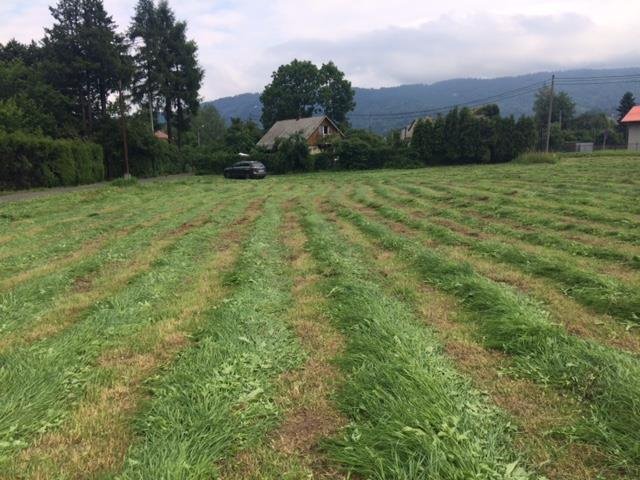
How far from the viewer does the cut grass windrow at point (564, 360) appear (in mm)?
2834

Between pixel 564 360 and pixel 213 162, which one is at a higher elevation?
pixel 564 360

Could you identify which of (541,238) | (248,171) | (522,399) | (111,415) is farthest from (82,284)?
(248,171)

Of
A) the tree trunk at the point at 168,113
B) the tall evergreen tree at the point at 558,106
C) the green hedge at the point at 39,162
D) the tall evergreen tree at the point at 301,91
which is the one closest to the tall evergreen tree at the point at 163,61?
the tree trunk at the point at 168,113

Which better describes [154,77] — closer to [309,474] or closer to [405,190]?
[405,190]

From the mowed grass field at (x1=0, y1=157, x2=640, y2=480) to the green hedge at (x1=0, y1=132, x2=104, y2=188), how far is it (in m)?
23.5

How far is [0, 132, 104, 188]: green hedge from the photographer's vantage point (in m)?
28.5

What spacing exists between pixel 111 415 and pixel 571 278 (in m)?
5.72

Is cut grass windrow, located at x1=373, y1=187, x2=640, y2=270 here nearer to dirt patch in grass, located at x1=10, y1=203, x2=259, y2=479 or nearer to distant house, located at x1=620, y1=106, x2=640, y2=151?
dirt patch in grass, located at x1=10, y1=203, x2=259, y2=479

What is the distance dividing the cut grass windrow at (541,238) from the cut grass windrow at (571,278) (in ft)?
2.67

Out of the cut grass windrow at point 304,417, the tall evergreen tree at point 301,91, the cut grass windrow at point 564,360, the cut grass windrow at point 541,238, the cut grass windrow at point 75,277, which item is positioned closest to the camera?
the cut grass windrow at point 304,417

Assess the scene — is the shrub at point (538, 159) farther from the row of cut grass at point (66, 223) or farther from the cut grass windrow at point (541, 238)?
the row of cut grass at point (66, 223)

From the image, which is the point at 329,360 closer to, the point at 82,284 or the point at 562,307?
the point at 562,307

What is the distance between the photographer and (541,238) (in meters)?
9.05

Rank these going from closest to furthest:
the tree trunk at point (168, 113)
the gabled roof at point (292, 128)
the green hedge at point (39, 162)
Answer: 1. the green hedge at point (39, 162)
2. the tree trunk at point (168, 113)
3. the gabled roof at point (292, 128)
